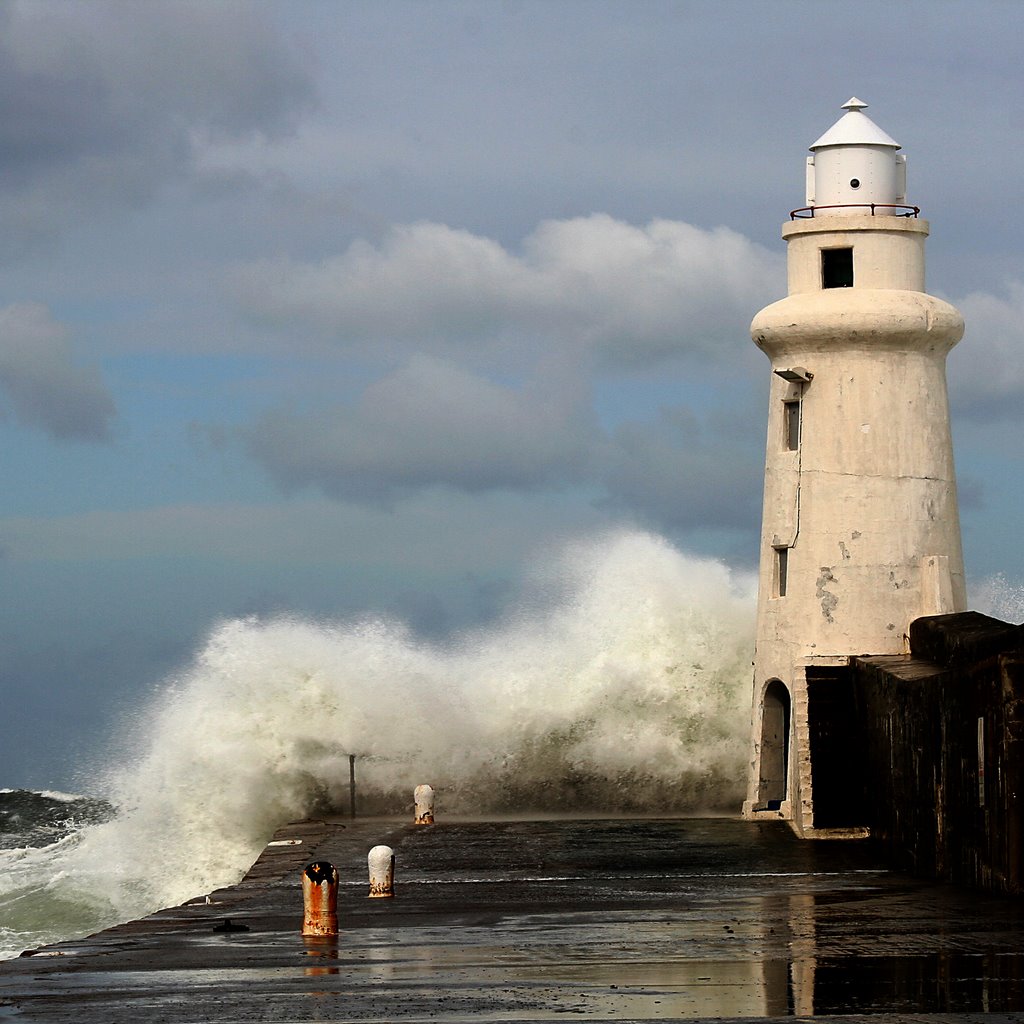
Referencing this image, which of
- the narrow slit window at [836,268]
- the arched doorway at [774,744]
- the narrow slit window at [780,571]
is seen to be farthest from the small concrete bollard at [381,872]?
the narrow slit window at [836,268]

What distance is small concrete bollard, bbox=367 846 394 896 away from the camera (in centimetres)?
1686

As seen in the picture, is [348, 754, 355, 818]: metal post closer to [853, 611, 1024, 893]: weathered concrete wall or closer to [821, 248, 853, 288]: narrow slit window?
[853, 611, 1024, 893]: weathered concrete wall

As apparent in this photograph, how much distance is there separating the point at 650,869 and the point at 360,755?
26.9 ft

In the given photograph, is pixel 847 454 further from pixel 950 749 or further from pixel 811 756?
pixel 950 749

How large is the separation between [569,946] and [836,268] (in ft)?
41.0

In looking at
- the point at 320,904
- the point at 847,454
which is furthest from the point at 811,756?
the point at 320,904

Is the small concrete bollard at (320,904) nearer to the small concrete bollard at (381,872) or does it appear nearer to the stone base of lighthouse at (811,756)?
the small concrete bollard at (381,872)

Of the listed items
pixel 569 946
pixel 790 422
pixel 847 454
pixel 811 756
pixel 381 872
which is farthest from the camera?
pixel 790 422

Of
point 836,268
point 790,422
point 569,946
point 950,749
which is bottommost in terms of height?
point 569,946

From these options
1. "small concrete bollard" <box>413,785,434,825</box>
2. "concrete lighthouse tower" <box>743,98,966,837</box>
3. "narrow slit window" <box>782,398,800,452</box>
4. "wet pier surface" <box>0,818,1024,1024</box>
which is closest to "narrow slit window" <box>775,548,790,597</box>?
"concrete lighthouse tower" <box>743,98,966,837</box>

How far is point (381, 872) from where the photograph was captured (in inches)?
667

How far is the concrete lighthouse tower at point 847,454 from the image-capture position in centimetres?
2264

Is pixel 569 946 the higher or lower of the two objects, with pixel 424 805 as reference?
lower

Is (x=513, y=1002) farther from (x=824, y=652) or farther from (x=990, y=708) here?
(x=824, y=652)
